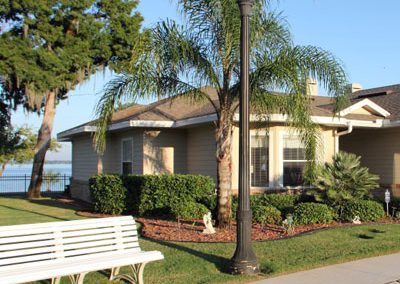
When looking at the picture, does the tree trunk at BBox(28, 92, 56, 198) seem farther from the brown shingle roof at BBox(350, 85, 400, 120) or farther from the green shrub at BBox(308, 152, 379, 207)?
the green shrub at BBox(308, 152, 379, 207)

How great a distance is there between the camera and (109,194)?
16.0m

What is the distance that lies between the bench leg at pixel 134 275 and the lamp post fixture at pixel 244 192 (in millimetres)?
1472

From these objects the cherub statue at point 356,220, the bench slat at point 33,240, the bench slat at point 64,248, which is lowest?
the cherub statue at point 356,220

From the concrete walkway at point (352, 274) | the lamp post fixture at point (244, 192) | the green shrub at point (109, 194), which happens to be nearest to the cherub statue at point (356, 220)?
the concrete walkway at point (352, 274)

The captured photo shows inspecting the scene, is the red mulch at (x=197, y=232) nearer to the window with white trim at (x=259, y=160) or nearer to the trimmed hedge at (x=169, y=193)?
the trimmed hedge at (x=169, y=193)

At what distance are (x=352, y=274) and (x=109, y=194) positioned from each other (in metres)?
9.62

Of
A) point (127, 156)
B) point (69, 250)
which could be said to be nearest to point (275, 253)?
point (69, 250)

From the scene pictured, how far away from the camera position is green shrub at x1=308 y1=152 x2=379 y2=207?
45.6ft

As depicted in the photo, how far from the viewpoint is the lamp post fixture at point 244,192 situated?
7.72 meters

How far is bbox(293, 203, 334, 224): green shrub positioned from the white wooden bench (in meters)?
6.60

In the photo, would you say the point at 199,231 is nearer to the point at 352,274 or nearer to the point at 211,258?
the point at 211,258

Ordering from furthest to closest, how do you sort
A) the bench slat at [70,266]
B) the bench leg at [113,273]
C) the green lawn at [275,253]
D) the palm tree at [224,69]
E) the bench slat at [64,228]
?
the palm tree at [224,69] < the green lawn at [275,253] < the bench leg at [113,273] < the bench slat at [64,228] < the bench slat at [70,266]

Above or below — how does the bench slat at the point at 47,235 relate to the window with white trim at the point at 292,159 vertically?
below

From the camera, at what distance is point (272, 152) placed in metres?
15.8
